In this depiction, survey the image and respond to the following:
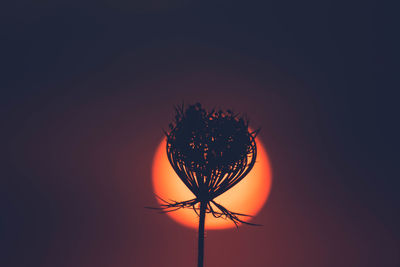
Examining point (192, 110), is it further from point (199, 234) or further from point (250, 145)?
point (199, 234)

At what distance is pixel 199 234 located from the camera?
38.9ft

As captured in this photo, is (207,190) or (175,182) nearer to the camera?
(207,190)

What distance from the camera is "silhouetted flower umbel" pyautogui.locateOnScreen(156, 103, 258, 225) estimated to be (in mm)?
11828

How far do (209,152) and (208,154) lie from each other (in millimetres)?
62

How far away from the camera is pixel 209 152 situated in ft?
38.9

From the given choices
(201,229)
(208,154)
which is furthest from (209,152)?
(201,229)

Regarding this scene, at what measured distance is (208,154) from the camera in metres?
11.9

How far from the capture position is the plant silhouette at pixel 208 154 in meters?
11.8

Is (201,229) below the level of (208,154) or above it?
below

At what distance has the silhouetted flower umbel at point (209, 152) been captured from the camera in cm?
1183

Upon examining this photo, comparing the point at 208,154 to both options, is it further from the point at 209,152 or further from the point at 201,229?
the point at 201,229

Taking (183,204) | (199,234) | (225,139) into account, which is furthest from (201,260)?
(225,139)

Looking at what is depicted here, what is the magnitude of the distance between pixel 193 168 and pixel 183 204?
3.65ft

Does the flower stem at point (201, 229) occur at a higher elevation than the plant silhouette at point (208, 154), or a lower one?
lower
